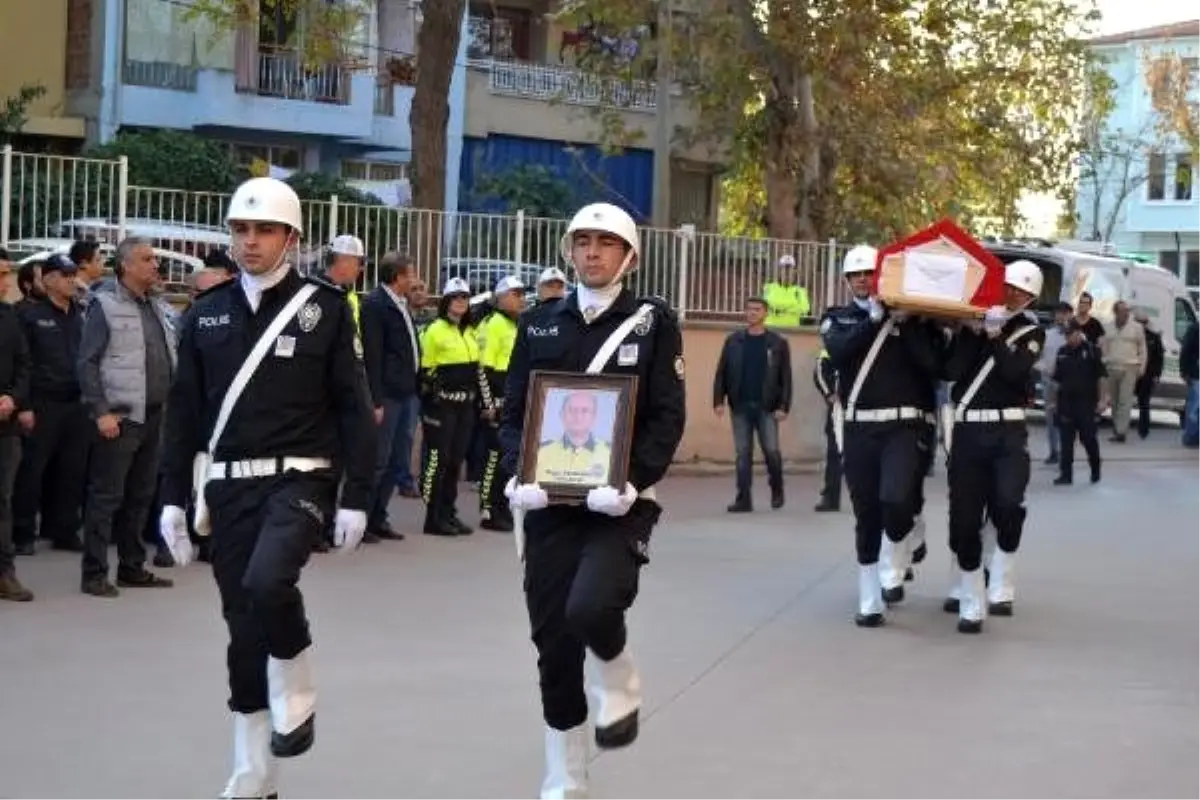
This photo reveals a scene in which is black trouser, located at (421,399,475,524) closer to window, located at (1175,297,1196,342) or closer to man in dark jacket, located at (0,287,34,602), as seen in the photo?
man in dark jacket, located at (0,287,34,602)

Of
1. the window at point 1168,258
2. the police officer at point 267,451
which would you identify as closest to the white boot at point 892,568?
the police officer at point 267,451

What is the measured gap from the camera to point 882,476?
11.7 metres

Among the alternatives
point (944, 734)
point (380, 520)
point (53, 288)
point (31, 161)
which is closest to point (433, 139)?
point (31, 161)

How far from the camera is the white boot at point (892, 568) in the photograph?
1248cm

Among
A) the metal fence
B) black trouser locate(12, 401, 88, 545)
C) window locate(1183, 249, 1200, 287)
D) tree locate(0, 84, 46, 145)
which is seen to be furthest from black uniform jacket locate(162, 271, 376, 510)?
window locate(1183, 249, 1200, 287)

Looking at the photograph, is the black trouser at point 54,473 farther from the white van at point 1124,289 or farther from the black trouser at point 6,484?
the white van at point 1124,289

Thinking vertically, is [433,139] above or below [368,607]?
above

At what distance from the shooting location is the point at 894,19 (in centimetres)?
2519

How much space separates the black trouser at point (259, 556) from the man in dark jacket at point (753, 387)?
11704 mm

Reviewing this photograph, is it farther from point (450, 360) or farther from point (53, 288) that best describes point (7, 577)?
point (450, 360)

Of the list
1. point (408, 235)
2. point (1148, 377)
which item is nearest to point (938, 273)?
point (408, 235)

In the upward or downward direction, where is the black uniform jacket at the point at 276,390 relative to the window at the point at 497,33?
downward

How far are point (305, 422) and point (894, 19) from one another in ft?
62.6

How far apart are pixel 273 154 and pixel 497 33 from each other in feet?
20.6
